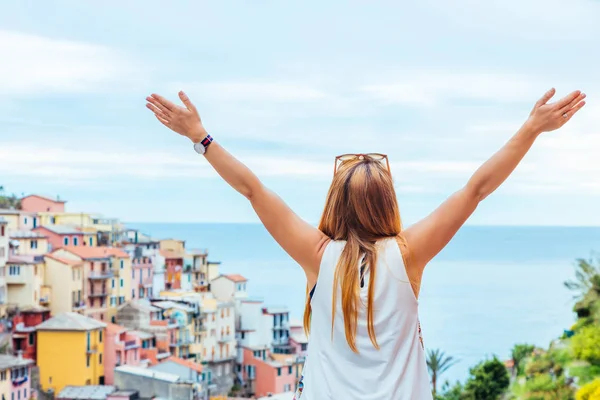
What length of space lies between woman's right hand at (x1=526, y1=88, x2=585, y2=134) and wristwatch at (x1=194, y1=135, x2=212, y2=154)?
348 millimetres

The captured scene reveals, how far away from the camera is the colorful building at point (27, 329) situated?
24.4 m

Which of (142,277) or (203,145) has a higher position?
(142,277)

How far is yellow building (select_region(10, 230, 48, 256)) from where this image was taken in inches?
979

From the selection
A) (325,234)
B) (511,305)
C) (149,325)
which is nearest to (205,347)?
(149,325)

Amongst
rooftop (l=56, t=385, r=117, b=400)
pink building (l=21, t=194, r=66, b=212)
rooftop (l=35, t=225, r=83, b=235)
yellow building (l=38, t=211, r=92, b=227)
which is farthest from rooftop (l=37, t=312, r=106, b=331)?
pink building (l=21, t=194, r=66, b=212)

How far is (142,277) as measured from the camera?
2920 cm

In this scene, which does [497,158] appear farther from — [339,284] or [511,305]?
[511,305]

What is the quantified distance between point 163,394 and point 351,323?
21.6 meters

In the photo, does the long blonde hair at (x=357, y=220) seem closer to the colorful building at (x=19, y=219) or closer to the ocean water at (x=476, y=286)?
the ocean water at (x=476, y=286)

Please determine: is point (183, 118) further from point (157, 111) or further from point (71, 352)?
point (71, 352)

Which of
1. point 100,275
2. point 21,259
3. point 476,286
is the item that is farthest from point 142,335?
point 476,286

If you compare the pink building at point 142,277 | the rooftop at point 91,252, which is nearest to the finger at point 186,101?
the rooftop at point 91,252

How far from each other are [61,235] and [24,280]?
2427 mm

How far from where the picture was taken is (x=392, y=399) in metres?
0.99
